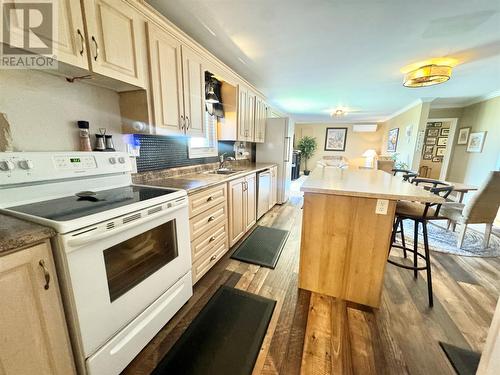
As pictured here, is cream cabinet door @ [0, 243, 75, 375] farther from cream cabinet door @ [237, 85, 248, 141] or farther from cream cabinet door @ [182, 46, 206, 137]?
cream cabinet door @ [237, 85, 248, 141]

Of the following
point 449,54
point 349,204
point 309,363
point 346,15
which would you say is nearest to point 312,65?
point 346,15

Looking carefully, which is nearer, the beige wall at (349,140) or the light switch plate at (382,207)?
the light switch plate at (382,207)

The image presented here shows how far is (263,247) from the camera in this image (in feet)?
8.45

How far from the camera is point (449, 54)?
2.31 meters

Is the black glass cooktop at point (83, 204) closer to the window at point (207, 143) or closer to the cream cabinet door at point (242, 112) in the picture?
the window at point (207, 143)

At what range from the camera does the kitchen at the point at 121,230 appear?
836 millimetres

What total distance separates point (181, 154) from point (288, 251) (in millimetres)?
1789

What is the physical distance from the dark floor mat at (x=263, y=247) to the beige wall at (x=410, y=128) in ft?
13.5

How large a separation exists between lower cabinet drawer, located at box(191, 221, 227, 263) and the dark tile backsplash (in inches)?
34.4

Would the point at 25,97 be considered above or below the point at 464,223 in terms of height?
above

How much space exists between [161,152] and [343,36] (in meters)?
2.17

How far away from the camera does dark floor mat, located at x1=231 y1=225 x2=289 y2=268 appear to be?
90.3 inches

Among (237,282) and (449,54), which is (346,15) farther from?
(237,282)

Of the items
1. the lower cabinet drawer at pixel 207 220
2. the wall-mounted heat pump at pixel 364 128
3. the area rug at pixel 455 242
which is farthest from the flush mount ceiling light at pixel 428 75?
the wall-mounted heat pump at pixel 364 128
